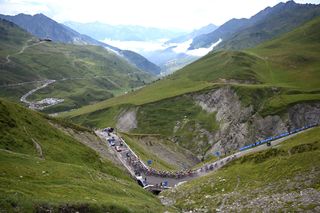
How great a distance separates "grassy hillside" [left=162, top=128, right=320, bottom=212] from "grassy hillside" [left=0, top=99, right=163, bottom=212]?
918cm

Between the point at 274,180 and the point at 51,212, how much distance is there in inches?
1597

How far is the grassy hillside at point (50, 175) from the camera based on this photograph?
150 feet

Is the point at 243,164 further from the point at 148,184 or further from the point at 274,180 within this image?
the point at 148,184

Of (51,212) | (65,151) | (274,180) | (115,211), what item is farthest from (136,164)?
(51,212)

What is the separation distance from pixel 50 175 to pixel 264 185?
3662cm

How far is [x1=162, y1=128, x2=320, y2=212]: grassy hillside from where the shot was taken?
58875mm

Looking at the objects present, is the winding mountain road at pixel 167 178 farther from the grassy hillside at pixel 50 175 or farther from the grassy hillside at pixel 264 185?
the grassy hillside at pixel 50 175

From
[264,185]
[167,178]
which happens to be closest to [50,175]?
[264,185]

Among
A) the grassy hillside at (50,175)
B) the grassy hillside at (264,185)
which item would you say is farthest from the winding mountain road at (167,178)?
the grassy hillside at (50,175)

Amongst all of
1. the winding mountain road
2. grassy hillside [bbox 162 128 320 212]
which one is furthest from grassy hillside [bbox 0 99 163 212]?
the winding mountain road

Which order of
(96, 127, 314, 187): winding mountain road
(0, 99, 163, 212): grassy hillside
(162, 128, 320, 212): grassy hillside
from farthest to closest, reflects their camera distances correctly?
(96, 127, 314, 187): winding mountain road < (162, 128, 320, 212): grassy hillside < (0, 99, 163, 212): grassy hillside

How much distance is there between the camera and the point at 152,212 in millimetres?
58750

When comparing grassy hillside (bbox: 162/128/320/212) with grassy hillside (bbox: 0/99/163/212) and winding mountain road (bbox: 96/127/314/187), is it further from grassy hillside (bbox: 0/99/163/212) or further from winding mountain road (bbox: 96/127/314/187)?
winding mountain road (bbox: 96/127/314/187)

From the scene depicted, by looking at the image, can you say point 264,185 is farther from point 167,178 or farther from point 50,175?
point 167,178
